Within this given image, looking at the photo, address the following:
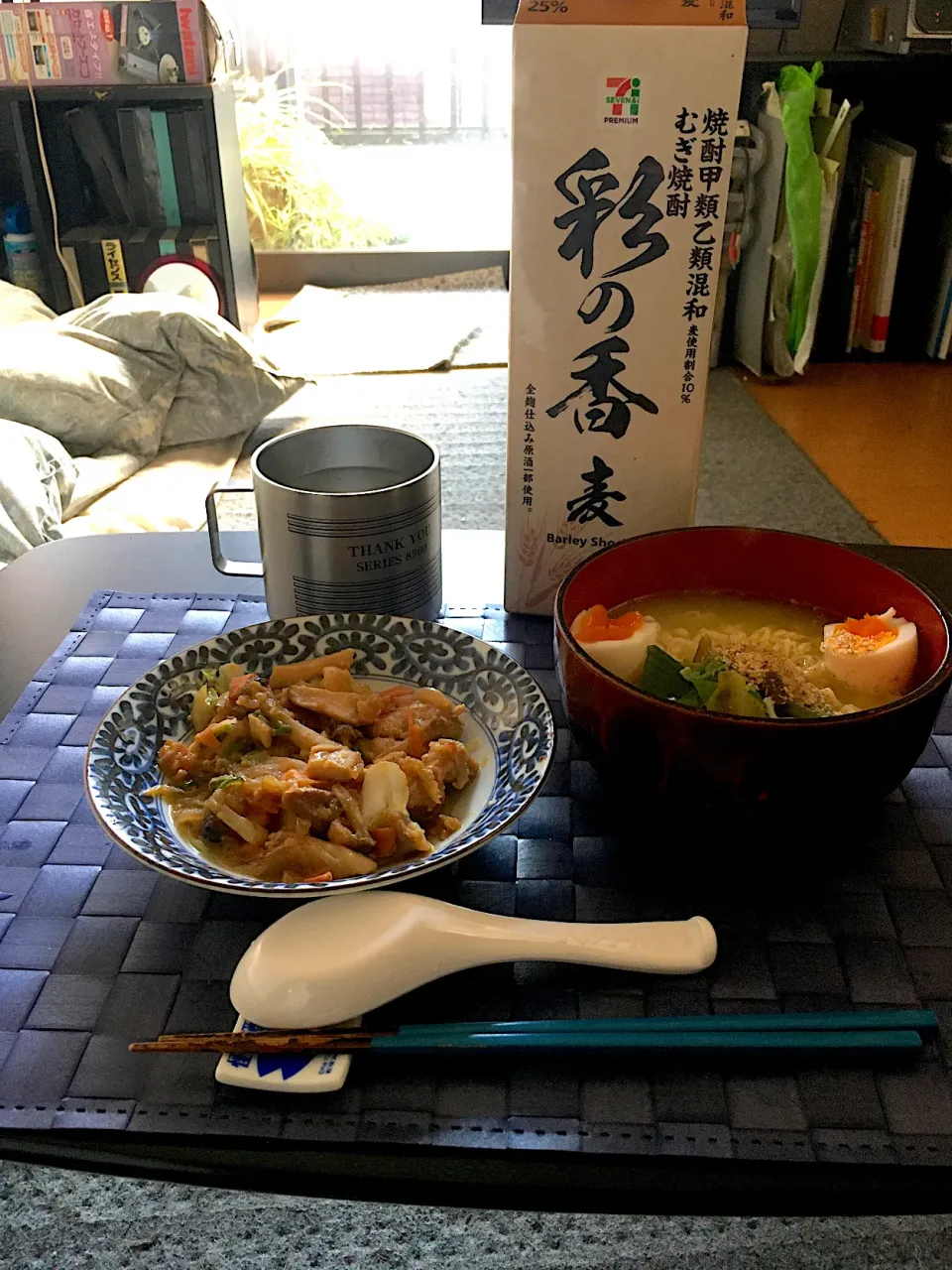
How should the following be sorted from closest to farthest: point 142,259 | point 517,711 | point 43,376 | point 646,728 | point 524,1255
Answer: point 646,728 → point 517,711 → point 524,1255 → point 43,376 → point 142,259

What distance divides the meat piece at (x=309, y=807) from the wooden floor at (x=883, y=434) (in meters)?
1.85

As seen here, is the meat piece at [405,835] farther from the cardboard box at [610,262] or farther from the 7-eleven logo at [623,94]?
the 7-eleven logo at [623,94]

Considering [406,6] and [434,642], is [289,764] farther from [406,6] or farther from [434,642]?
[406,6]

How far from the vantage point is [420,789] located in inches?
25.3

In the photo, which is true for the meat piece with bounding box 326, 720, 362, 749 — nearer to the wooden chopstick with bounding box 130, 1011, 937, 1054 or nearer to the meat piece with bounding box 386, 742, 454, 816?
the meat piece with bounding box 386, 742, 454, 816

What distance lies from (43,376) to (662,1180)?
210cm

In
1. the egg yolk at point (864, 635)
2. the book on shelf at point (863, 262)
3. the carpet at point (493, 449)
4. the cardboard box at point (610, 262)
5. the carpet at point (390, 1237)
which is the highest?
Answer: the cardboard box at point (610, 262)

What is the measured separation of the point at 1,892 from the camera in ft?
2.07

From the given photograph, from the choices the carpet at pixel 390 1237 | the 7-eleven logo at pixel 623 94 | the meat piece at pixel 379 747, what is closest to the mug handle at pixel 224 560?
the meat piece at pixel 379 747

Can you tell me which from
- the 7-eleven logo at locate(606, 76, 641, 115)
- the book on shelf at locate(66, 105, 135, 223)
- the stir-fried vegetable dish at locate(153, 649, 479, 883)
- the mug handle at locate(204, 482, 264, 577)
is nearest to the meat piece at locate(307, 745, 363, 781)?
the stir-fried vegetable dish at locate(153, 649, 479, 883)

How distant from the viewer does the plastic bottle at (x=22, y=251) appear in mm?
3168

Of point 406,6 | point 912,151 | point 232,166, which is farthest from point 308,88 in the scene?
point 912,151

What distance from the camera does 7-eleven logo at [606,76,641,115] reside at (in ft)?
2.51

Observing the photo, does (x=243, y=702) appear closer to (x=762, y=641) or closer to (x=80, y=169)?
(x=762, y=641)
